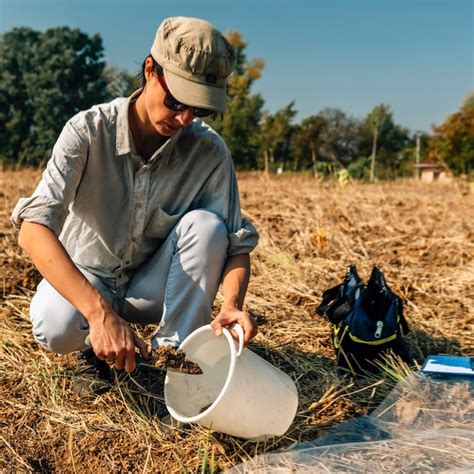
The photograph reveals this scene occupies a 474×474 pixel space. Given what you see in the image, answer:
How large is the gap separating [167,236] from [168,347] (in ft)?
1.55

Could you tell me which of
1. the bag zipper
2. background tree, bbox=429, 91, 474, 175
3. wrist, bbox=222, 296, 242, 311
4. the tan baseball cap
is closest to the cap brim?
the tan baseball cap

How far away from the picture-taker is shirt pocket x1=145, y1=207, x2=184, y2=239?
1.89m

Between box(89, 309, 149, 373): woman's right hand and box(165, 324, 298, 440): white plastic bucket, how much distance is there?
0.18 metres

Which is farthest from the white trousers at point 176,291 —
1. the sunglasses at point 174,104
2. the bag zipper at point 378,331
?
the bag zipper at point 378,331

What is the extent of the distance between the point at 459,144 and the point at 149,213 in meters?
19.5

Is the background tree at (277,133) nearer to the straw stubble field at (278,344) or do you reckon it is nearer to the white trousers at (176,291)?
the straw stubble field at (278,344)

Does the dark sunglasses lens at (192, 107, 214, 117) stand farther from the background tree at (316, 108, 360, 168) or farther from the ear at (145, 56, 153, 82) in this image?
the background tree at (316, 108, 360, 168)

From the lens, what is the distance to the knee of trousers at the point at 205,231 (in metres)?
1.80

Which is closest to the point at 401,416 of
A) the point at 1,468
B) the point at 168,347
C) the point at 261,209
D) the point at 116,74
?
the point at 168,347

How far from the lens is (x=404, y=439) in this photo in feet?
5.31

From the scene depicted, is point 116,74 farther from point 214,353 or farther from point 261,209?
point 214,353

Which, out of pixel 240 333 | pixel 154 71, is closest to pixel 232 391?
pixel 240 333

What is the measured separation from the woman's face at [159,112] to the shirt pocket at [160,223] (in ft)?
0.87

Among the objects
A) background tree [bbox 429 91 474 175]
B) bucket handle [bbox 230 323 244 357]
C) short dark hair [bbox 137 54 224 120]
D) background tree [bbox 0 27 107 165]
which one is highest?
background tree [bbox 0 27 107 165]
